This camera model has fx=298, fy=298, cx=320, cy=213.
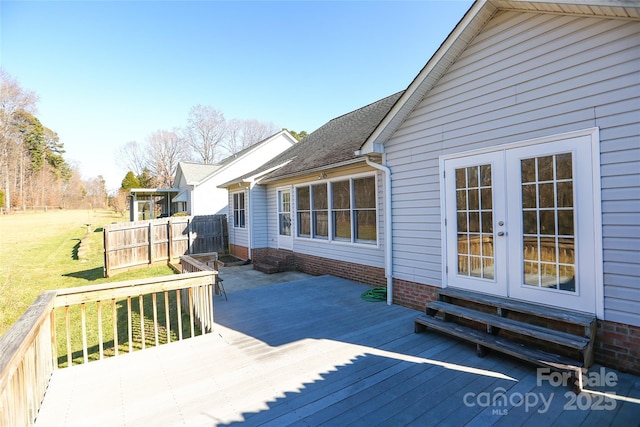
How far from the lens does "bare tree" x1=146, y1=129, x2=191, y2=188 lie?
44.0 meters

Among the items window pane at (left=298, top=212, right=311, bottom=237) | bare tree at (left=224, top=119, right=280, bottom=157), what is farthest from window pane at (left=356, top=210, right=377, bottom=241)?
bare tree at (left=224, top=119, right=280, bottom=157)

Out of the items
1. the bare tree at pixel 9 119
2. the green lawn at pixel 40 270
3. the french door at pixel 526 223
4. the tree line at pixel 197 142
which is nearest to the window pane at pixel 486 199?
the french door at pixel 526 223

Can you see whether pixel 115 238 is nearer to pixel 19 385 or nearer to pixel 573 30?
pixel 19 385

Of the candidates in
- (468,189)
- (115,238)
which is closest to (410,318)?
(468,189)

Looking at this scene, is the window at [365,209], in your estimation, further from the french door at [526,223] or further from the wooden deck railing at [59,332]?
the wooden deck railing at [59,332]

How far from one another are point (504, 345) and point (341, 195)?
5.44 metres

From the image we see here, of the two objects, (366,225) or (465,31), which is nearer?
(465,31)

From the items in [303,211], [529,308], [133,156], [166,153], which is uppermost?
[133,156]

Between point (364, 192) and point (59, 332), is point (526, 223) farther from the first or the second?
point (59, 332)

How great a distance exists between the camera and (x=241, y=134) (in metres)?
43.1

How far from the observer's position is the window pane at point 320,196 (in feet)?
29.5

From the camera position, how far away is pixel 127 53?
14781 millimetres

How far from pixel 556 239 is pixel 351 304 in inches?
141

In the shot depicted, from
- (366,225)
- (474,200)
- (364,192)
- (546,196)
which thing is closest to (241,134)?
(364,192)
